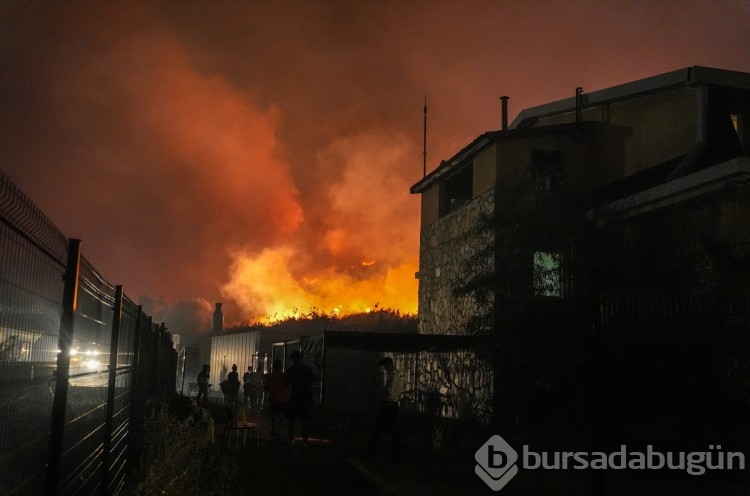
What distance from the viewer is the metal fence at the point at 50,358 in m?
3.13

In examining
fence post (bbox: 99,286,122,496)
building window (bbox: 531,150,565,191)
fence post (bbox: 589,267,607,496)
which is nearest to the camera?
fence post (bbox: 589,267,607,496)

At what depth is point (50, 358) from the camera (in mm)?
4078

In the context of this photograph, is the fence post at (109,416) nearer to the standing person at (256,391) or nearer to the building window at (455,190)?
the building window at (455,190)

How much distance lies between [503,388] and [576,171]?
8.29 meters

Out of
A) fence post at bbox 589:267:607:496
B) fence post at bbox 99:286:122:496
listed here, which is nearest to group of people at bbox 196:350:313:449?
fence post at bbox 99:286:122:496

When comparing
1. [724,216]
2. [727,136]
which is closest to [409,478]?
[724,216]

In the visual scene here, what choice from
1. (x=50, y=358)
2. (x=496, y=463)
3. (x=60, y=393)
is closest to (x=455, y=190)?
(x=496, y=463)

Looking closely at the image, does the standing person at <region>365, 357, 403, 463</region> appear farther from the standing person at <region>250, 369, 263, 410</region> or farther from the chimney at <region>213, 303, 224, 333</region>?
the chimney at <region>213, 303, 224, 333</region>

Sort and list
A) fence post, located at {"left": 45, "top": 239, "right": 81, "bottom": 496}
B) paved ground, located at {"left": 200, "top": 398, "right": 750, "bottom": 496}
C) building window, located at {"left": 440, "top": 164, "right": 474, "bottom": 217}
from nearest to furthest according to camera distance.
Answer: fence post, located at {"left": 45, "top": 239, "right": 81, "bottom": 496} < paved ground, located at {"left": 200, "top": 398, "right": 750, "bottom": 496} < building window, located at {"left": 440, "top": 164, "right": 474, "bottom": 217}

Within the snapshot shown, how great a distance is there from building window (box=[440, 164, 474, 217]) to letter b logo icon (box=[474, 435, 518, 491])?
11.1 metres

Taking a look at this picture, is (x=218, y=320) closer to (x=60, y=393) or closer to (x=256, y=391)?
(x=256, y=391)

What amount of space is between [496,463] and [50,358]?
7.98m

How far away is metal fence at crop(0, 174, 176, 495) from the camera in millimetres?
3135

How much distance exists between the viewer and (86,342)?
556 cm
